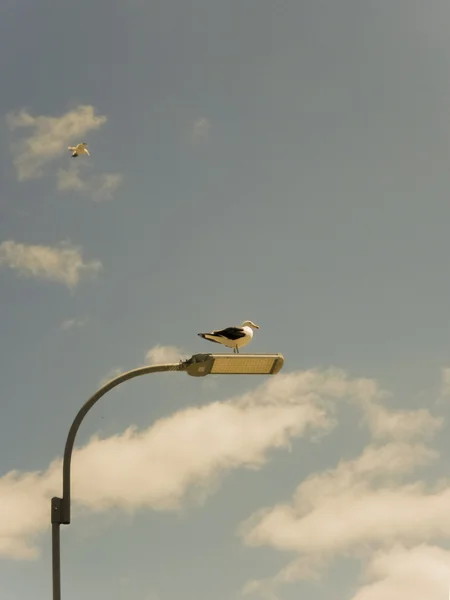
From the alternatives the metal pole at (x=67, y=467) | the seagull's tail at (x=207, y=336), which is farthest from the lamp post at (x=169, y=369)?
the seagull's tail at (x=207, y=336)

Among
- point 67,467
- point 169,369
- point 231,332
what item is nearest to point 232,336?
point 231,332

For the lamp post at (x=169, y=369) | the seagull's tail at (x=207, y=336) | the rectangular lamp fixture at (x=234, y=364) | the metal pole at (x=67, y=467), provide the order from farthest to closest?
the seagull's tail at (x=207, y=336) → the rectangular lamp fixture at (x=234, y=364) → the lamp post at (x=169, y=369) → the metal pole at (x=67, y=467)

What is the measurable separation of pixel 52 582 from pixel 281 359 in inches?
175

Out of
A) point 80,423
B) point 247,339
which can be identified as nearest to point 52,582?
point 80,423

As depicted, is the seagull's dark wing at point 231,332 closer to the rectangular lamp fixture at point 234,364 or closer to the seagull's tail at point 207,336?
the seagull's tail at point 207,336

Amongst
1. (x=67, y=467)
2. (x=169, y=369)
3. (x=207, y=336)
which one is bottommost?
(x=67, y=467)

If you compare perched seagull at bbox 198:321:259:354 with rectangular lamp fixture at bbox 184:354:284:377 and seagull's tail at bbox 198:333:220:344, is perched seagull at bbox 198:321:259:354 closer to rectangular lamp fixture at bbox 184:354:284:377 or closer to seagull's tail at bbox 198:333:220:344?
seagull's tail at bbox 198:333:220:344

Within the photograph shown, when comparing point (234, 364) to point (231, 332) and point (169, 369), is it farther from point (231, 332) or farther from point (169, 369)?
point (231, 332)

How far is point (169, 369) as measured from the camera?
11.7 m

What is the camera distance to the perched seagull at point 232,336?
14.3m

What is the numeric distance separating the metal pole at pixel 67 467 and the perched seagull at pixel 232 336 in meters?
2.65

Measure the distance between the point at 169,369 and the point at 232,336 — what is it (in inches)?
117

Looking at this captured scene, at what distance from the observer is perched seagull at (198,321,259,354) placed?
1432cm

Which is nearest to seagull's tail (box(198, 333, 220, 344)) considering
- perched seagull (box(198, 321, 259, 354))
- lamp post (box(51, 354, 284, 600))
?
perched seagull (box(198, 321, 259, 354))
